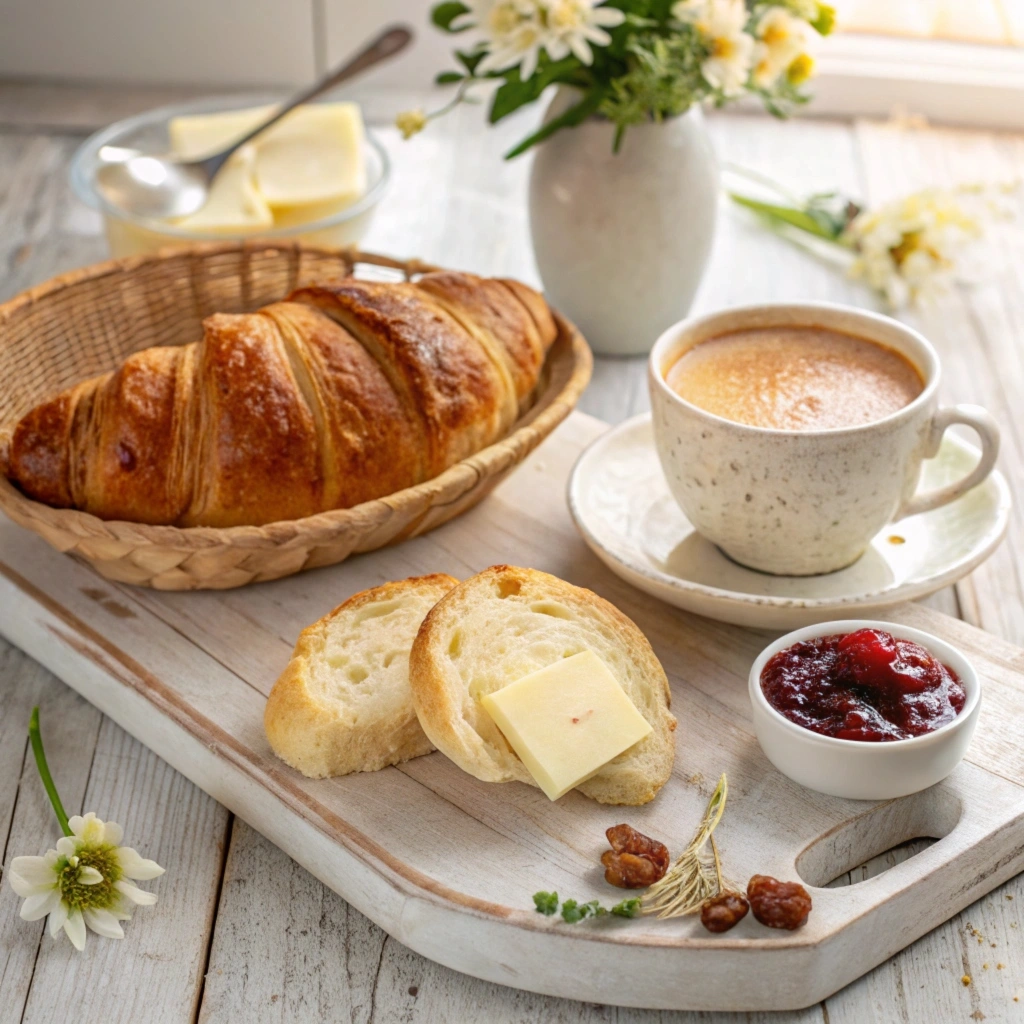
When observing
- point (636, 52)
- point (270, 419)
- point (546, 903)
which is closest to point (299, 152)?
point (636, 52)

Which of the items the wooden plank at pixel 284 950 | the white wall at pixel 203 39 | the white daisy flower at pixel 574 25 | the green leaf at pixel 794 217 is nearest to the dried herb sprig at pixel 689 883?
the wooden plank at pixel 284 950

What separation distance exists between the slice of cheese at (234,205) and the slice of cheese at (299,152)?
4 centimetres

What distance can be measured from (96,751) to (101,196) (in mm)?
1765

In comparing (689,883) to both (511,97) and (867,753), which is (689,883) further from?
(511,97)

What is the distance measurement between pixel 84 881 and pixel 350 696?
1.41 feet

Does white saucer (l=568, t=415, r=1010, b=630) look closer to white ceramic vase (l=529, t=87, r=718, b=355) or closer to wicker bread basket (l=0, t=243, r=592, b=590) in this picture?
wicker bread basket (l=0, t=243, r=592, b=590)

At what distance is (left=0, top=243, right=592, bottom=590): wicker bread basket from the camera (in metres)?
2.02

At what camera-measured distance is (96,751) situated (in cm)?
203

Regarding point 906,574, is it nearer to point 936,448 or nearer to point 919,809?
point 936,448

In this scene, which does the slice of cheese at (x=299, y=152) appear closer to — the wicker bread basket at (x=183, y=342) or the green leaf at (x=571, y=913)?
the wicker bread basket at (x=183, y=342)

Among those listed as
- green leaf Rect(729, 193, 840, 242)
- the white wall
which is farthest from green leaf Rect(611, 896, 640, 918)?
the white wall

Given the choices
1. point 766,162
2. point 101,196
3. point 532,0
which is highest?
point 532,0

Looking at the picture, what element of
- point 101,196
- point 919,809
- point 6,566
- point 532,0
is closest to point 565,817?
point 919,809

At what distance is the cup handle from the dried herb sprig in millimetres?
777
